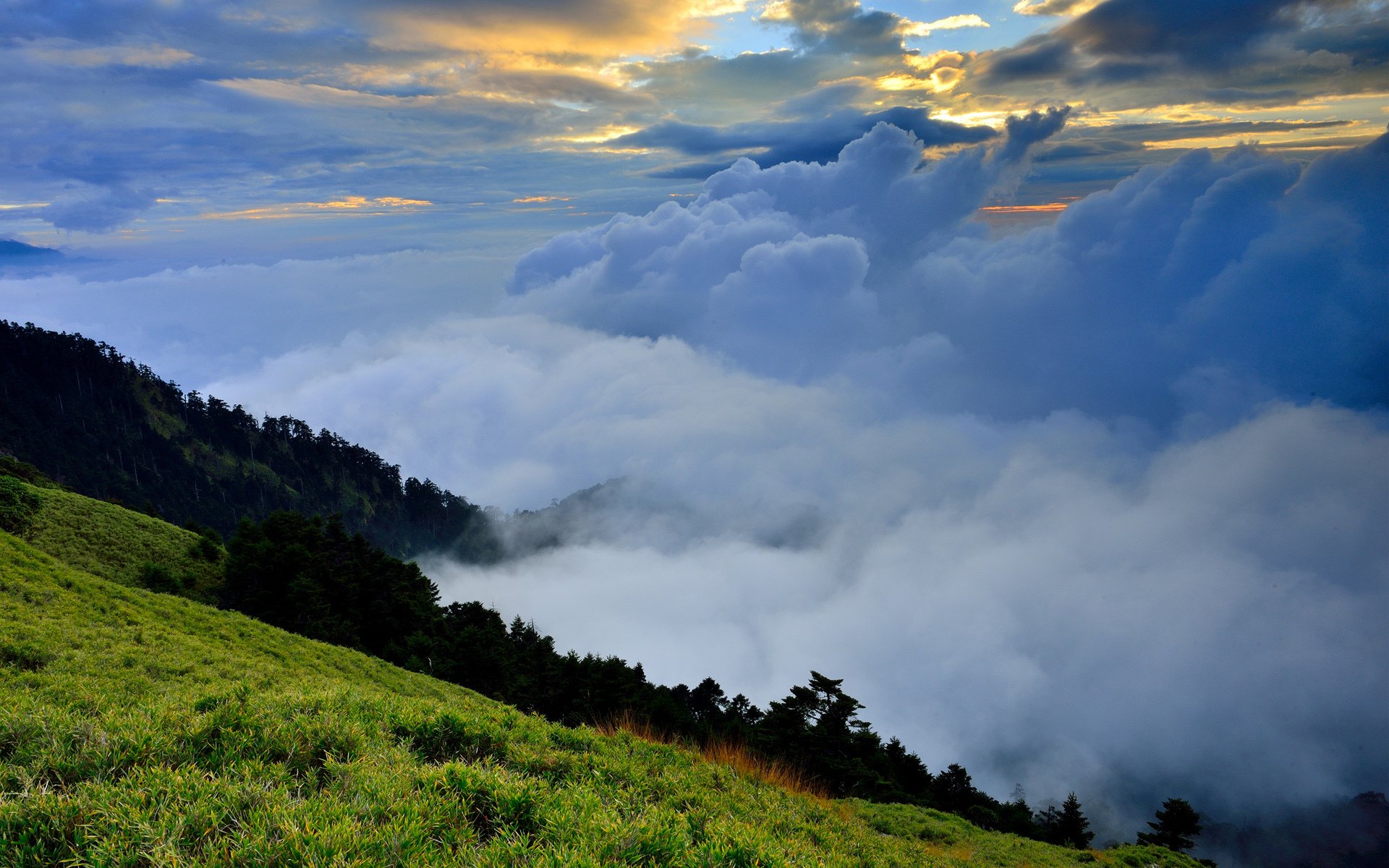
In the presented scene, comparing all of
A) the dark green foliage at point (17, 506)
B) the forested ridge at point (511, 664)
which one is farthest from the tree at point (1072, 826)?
the dark green foliage at point (17, 506)

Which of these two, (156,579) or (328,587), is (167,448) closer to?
(328,587)

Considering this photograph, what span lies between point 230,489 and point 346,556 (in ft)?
503

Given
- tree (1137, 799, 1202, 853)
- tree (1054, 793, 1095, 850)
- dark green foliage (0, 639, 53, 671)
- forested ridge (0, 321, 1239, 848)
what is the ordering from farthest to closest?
1. tree (1137, 799, 1202, 853)
2. tree (1054, 793, 1095, 850)
3. forested ridge (0, 321, 1239, 848)
4. dark green foliage (0, 639, 53, 671)

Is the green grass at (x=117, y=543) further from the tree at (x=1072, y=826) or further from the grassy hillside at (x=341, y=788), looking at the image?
the tree at (x=1072, y=826)

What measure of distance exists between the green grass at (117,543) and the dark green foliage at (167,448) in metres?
129

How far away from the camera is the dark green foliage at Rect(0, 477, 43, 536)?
2720cm

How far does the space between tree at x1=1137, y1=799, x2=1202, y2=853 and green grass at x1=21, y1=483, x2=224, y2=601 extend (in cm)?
5051

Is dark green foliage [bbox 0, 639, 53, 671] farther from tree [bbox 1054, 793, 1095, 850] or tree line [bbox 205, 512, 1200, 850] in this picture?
tree [bbox 1054, 793, 1095, 850]

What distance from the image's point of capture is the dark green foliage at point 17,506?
27203 mm

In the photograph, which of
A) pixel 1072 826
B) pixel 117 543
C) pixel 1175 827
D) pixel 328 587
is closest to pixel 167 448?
pixel 328 587

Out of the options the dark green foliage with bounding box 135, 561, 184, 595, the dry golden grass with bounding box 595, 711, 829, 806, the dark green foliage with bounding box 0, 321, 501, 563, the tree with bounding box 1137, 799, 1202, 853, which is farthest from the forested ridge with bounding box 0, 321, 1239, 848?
the dark green foliage with bounding box 0, 321, 501, 563

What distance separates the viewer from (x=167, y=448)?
162 meters

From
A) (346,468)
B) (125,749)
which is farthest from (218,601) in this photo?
(346,468)

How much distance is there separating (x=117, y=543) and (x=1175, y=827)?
55916mm
